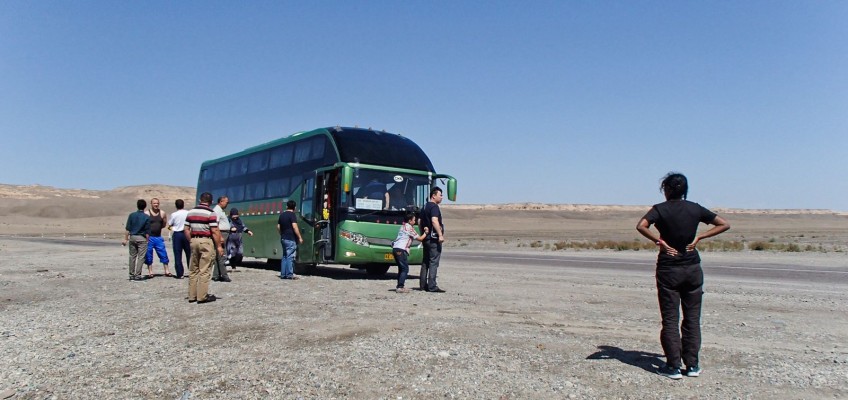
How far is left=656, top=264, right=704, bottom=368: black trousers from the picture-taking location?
6.37m

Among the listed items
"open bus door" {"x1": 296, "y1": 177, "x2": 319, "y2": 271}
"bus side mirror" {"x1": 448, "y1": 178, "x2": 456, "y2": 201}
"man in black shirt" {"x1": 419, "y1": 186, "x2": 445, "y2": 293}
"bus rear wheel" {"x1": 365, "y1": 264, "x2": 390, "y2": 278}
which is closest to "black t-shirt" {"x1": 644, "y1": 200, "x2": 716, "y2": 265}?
"man in black shirt" {"x1": 419, "y1": 186, "x2": 445, "y2": 293}

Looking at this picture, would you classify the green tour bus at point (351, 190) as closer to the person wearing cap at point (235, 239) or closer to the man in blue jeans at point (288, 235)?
the man in blue jeans at point (288, 235)

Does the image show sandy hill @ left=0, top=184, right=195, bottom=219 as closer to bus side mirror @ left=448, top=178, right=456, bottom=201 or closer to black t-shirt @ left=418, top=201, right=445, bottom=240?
bus side mirror @ left=448, top=178, right=456, bottom=201

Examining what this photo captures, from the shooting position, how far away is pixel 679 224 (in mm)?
6383

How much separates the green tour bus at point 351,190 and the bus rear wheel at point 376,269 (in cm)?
3

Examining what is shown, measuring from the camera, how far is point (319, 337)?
8.09 meters

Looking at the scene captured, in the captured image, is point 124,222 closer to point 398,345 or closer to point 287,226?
point 287,226

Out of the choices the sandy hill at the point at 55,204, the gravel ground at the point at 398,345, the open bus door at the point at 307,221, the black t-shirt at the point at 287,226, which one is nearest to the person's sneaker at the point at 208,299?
the gravel ground at the point at 398,345

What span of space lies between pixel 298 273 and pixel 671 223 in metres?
14.2

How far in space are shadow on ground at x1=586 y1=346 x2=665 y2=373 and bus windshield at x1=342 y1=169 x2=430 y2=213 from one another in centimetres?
962

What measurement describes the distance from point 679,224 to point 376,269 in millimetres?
12625

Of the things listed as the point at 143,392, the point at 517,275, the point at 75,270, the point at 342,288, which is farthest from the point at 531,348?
the point at 75,270

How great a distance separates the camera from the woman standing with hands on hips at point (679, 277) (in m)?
6.37

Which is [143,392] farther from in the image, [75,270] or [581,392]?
[75,270]
